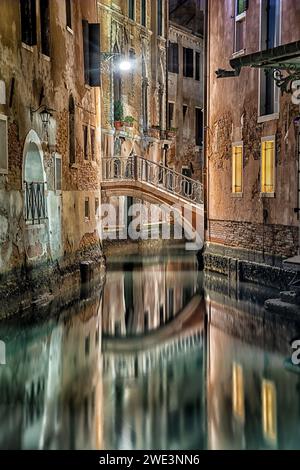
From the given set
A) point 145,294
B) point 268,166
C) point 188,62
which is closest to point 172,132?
Result: point 188,62

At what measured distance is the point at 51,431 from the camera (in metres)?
7.52

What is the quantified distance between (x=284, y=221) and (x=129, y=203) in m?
15.0

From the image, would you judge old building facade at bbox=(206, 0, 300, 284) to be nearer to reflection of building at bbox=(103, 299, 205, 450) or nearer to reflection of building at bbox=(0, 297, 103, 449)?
reflection of building at bbox=(103, 299, 205, 450)

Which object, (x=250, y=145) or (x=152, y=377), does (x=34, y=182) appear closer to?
(x=250, y=145)

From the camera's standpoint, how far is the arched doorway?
15.2 metres

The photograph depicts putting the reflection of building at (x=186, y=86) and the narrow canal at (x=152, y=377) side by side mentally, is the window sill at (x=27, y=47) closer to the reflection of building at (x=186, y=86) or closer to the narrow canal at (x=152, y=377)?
the narrow canal at (x=152, y=377)

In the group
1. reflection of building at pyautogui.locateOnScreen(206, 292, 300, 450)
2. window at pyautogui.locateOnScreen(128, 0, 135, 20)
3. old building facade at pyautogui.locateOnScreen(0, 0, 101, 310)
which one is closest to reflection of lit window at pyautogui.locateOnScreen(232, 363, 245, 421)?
reflection of building at pyautogui.locateOnScreen(206, 292, 300, 450)

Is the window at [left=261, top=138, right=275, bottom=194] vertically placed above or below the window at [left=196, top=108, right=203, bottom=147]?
below

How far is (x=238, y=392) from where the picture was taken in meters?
8.97

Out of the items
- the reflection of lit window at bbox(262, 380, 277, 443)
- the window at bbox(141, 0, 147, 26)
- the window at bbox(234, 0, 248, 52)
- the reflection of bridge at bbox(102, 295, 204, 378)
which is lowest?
the reflection of lit window at bbox(262, 380, 277, 443)

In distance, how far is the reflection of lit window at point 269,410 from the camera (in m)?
7.38

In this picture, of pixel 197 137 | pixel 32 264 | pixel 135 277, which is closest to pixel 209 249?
pixel 135 277

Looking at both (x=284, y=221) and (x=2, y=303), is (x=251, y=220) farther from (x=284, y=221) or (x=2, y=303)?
(x=2, y=303)

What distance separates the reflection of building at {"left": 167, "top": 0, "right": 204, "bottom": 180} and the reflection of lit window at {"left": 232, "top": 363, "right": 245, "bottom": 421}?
28.0 m
